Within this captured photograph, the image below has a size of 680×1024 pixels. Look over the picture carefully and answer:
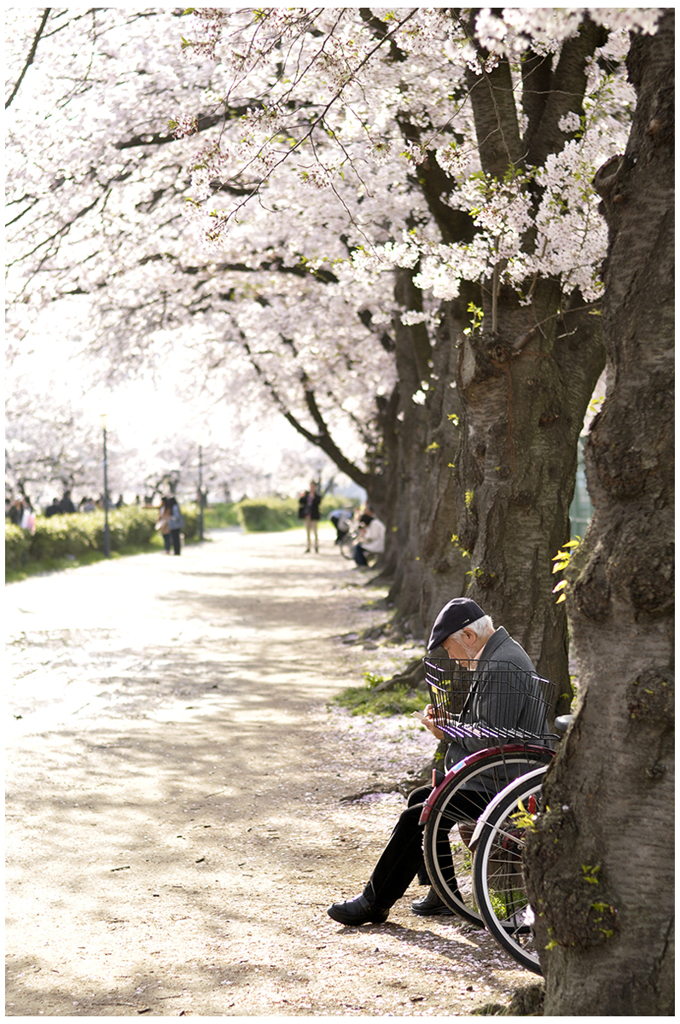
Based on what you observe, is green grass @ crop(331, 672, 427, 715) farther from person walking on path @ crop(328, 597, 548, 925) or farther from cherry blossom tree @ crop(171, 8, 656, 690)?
person walking on path @ crop(328, 597, 548, 925)

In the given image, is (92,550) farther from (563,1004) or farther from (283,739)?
(563,1004)

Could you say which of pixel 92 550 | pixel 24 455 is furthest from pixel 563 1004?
pixel 24 455

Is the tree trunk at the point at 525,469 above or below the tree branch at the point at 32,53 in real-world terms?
below

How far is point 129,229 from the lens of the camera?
40.5 feet

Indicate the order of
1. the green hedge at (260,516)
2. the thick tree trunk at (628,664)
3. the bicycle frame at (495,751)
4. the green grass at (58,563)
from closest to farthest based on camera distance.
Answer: the thick tree trunk at (628,664) → the bicycle frame at (495,751) → the green grass at (58,563) → the green hedge at (260,516)

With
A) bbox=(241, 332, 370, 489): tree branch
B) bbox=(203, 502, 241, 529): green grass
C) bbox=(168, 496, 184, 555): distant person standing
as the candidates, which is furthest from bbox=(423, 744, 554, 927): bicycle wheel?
bbox=(203, 502, 241, 529): green grass

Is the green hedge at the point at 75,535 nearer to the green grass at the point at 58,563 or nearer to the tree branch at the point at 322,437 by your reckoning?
the green grass at the point at 58,563

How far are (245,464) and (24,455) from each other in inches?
946

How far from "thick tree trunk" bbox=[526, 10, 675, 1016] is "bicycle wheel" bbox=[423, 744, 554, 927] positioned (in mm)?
778

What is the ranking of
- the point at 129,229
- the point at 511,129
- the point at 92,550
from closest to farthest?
the point at 511,129
the point at 129,229
the point at 92,550

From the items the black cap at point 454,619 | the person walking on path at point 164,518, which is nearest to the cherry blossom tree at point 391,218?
the black cap at point 454,619

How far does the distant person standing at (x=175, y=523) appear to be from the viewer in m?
30.1

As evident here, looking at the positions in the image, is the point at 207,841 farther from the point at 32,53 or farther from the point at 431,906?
the point at 32,53

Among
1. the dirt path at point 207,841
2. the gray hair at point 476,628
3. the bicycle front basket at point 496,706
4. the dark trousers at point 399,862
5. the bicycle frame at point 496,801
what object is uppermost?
the gray hair at point 476,628
